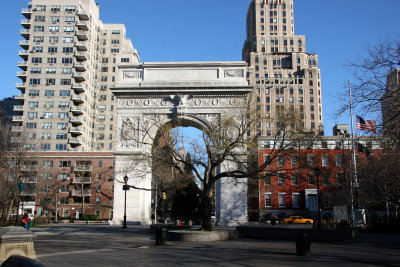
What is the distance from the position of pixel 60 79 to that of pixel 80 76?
395cm

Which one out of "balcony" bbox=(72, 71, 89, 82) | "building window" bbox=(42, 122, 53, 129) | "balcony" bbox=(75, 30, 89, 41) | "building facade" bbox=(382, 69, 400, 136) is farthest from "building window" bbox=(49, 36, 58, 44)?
"building facade" bbox=(382, 69, 400, 136)

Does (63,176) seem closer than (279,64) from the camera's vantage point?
Yes

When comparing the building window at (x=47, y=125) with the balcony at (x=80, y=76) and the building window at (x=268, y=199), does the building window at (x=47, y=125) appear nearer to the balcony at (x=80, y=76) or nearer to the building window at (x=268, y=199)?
the balcony at (x=80, y=76)

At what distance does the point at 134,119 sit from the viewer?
35.6 m

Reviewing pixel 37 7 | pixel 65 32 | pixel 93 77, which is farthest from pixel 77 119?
pixel 37 7

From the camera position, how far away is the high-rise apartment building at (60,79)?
244 ft

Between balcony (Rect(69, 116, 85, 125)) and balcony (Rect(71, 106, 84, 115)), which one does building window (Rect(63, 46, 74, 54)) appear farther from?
balcony (Rect(69, 116, 85, 125))

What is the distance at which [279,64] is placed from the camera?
98438mm

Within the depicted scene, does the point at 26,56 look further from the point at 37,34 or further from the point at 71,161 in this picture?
the point at 71,161

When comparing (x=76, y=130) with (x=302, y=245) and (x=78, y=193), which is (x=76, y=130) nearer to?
(x=78, y=193)

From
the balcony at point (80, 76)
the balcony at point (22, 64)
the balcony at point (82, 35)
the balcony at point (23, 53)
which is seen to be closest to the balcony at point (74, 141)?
the balcony at point (80, 76)

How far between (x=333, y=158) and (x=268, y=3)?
6498 cm

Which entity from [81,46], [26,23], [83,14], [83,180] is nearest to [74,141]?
[83,180]

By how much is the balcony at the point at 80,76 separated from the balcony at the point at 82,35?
292 inches
